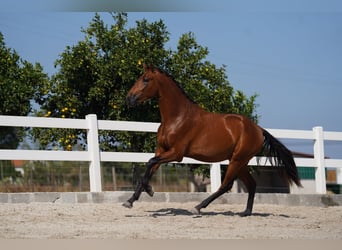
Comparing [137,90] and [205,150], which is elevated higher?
[137,90]

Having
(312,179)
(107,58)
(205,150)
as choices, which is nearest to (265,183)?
(312,179)

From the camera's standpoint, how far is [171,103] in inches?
302

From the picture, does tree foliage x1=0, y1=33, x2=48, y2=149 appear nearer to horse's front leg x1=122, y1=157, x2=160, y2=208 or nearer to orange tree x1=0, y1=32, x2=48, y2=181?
orange tree x1=0, y1=32, x2=48, y2=181

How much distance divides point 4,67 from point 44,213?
9.66m

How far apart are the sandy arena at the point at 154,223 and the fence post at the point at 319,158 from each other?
2614mm

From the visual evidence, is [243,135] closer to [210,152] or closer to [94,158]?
[210,152]

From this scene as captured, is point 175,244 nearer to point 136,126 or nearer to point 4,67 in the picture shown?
point 136,126

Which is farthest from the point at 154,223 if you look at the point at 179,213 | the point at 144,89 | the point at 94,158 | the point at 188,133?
the point at 94,158

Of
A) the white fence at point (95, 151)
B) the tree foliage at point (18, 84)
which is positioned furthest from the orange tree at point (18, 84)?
the white fence at point (95, 151)

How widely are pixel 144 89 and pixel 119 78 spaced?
26.6 ft

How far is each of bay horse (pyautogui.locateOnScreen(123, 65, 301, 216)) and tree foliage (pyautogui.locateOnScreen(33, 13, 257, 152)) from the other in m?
7.04

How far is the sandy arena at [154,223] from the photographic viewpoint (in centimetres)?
563

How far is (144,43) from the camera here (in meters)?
15.5

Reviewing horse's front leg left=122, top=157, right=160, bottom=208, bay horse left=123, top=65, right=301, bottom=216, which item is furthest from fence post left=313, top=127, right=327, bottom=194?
horse's front leg left=122, top=157, right=160, bottom=208
